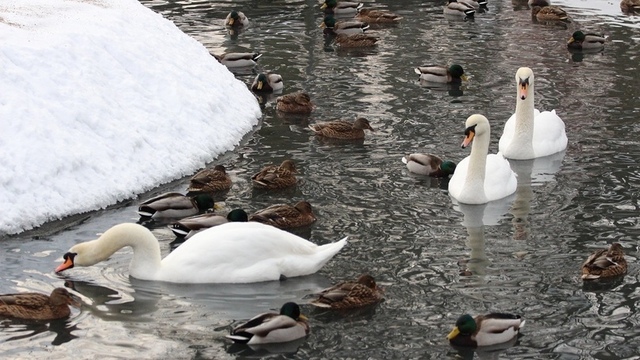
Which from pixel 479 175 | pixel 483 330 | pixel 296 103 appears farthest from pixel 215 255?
pixel 296 103

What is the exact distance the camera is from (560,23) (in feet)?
98.1

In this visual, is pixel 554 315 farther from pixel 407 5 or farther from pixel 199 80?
pixel 407 5

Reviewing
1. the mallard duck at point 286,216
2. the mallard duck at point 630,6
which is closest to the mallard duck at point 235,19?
the mallard duck at point 630,6

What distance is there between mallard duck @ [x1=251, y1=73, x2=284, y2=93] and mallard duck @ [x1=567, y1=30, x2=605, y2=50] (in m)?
6.87

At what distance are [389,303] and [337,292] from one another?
55cm

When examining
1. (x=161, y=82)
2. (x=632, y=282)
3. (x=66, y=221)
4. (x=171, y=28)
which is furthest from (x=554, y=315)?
(x=171, y=28)

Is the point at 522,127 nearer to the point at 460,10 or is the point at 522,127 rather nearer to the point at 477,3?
the point at 460,10

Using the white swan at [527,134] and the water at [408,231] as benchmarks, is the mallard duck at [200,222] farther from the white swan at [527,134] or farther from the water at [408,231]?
the white swan at [527,134]

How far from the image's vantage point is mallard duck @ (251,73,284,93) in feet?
74.8

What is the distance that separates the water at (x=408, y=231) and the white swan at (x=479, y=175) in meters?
0.20

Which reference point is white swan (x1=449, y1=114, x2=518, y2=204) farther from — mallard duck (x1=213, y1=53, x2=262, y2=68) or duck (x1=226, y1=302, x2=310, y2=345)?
mallard duck (x1=213, y1=53, x2=262, y2=68)

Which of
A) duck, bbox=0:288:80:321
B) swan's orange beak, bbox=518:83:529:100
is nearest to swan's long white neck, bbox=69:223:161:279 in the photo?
duck, bbox=0:288:80:321

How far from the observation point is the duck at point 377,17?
97.7 feet

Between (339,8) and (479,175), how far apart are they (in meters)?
15.3
